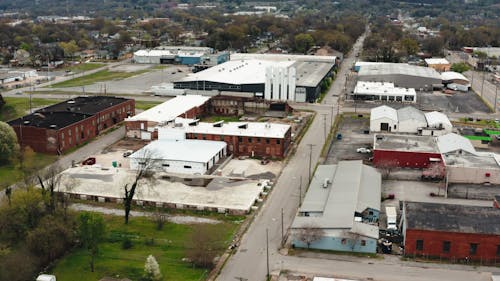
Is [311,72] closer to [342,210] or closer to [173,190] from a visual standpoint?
[173,190]

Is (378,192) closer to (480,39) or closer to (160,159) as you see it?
(160,159)

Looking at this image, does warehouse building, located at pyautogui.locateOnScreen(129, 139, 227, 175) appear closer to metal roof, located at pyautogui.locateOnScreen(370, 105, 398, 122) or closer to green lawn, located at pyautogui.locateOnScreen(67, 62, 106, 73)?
metal roof, located at pyautogui.locateOnScreen(370, 105, 398, 122)

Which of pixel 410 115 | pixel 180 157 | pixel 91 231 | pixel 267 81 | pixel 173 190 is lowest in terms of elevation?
pixel 173 190

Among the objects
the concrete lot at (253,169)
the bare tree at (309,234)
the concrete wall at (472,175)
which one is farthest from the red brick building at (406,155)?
the bare tree at (309,234)

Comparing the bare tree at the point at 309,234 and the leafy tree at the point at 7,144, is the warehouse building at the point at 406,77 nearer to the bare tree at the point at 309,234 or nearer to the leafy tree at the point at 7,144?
the leafy tree at the point at 7,144

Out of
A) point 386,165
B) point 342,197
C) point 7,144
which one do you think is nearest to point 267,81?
point 386,165

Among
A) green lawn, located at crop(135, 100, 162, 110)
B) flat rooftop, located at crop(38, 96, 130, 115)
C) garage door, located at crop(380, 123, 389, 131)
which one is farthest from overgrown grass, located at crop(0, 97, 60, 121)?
garage door, located at crop(380, 123, 389, 131)
